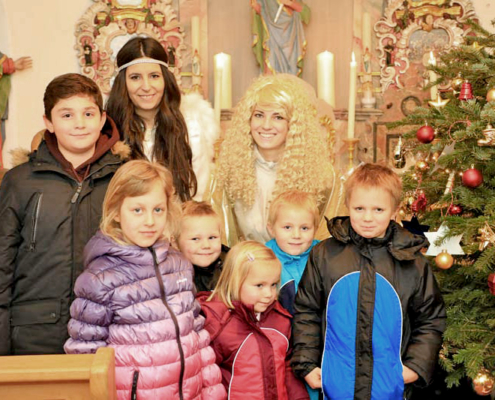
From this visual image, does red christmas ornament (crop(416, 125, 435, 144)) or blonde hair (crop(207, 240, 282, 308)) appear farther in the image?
red christmas ornament (crop(416, 125, 435, 144))

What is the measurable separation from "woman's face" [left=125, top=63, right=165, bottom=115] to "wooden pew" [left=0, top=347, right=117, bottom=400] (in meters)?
2.05

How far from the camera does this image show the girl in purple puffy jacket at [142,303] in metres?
2.43

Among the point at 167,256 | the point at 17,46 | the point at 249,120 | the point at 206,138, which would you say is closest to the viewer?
the point at 167,256

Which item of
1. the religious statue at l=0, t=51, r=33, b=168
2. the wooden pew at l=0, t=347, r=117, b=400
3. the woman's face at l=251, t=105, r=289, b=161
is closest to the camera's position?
the wooden pew at l=0, t=347, r=117, b=400

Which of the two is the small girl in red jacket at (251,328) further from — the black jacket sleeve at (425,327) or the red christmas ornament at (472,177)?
the red christmas ornament at (472,177)

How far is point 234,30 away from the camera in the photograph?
750 centimetres

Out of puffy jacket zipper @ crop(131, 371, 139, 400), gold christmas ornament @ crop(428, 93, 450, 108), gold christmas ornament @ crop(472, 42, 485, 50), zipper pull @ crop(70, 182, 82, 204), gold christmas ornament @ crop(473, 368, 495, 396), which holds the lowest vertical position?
gold christmas ornament @ crop(473, 368, 495, 396)

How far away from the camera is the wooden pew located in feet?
5.00

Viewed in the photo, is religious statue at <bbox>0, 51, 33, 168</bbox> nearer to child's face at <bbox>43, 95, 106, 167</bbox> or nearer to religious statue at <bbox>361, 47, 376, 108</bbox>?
religious statue at <bbox>361, 47, 376, 108</bbox>

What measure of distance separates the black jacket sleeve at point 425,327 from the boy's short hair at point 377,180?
298mm

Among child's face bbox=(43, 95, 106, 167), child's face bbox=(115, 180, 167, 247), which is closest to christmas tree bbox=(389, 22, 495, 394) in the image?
child's face bbox=(115, 180, 167, 247)

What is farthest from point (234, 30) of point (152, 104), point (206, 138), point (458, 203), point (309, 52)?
point (458, 203)

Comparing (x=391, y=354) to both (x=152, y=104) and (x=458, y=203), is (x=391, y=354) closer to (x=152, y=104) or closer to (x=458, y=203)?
(x=458, y=203)

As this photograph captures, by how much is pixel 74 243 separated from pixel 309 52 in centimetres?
523
